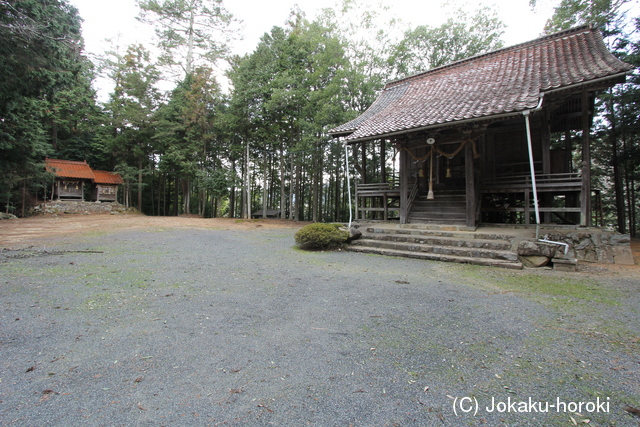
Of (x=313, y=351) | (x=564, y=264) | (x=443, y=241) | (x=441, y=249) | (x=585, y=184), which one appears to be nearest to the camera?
(x=313, y=351)

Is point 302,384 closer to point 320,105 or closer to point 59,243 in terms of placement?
point 59,243

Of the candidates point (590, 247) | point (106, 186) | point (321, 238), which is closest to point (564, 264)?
point (590, 247)

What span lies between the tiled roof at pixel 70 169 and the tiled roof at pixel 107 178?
75cm

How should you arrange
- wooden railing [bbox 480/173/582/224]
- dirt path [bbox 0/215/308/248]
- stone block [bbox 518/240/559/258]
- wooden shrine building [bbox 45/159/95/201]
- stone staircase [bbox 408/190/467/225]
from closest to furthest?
1. stone block [bbox 518/240/559/258]
2. wooden railing [bbox 480/173/582/224]
3. stone staircase [bbox 408/190/467/225]
4. dirt path [bbox 0/215/308/248]
5. wooden shrine building [bbox 45/159/95/201]

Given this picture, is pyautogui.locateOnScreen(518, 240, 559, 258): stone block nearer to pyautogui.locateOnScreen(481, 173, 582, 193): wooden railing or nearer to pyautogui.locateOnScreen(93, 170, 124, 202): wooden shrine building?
pyautogui.locateOnScreen(481, 173, 582, 193): wooden railing

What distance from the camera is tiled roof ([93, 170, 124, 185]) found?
77.8 feet

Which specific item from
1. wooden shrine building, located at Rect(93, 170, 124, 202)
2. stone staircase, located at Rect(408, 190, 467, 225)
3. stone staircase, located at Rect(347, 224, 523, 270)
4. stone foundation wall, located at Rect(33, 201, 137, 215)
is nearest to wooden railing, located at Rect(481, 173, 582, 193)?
stone staircase, located at Rect(408, 190, 467, 225)

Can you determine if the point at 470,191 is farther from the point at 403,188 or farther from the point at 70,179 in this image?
the point at 70,179

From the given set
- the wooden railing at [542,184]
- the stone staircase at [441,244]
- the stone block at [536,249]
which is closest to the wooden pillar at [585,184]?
the wooden railing at [542,184]

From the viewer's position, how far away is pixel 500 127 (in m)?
8.91

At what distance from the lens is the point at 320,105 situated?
48.8 ft

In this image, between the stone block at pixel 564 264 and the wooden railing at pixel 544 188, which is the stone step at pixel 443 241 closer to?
the stone block at pixel 564 264

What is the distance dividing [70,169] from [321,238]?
25.9 m

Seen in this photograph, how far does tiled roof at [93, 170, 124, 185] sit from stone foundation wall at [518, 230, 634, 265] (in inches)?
1146
